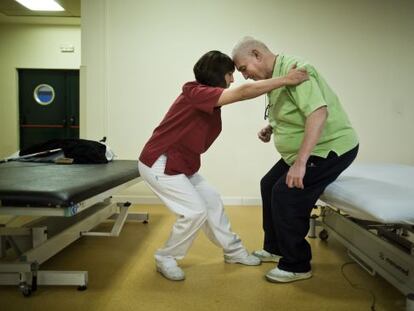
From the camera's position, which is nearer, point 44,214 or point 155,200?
point 44,214

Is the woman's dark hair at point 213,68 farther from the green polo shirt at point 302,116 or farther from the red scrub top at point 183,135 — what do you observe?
the green polo shirt at point 302,116

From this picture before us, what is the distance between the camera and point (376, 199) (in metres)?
1.32

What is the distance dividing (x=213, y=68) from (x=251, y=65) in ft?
0.59

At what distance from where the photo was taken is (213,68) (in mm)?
1647

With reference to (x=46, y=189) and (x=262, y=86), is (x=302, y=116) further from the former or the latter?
(x=46, y=189)

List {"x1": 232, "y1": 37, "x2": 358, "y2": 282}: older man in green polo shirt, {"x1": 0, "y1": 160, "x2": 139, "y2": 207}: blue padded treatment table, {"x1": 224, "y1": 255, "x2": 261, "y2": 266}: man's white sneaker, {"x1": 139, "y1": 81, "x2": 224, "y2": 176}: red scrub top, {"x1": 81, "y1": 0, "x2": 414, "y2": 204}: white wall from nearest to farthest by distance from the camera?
{"x1": 0, "y1": 160, "x2": 139, "y2": 207}: blue padded treatment table < {"x1": 232, "y1": 37, "x2": 358, "y2": 282}: older man in green polo shirt < {"x1": 139, "y1": 81, "x2": 224, "y2": 176}: red scrub top < {"x1": 224, "y1": 255, "x2": 261, "y2": 266}: man's white sneaker < {"x1": 81, "y1": 0, "x2": 414, "y2": 204}: white wall

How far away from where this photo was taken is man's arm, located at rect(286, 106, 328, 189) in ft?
4.73

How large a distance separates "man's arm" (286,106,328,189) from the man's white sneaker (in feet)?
2.14

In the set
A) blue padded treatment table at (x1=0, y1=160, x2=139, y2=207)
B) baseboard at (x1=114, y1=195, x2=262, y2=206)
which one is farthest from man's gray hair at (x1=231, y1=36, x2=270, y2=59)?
baseboard at (x1=114, y1=195, x2=262, y2=206)

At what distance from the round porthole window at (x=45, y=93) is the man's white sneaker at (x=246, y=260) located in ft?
16.3

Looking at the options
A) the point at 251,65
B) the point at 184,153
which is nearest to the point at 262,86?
the point at 251,65

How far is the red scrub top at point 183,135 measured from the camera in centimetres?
167

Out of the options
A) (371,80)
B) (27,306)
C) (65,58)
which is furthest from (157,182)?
(65,58)

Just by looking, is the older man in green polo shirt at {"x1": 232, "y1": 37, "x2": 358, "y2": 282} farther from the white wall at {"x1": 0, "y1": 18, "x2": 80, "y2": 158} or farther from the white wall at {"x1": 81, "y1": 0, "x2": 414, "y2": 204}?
the white wall at {"x1": 0, "y1": 18, "x2": 80, "y2": 158}
